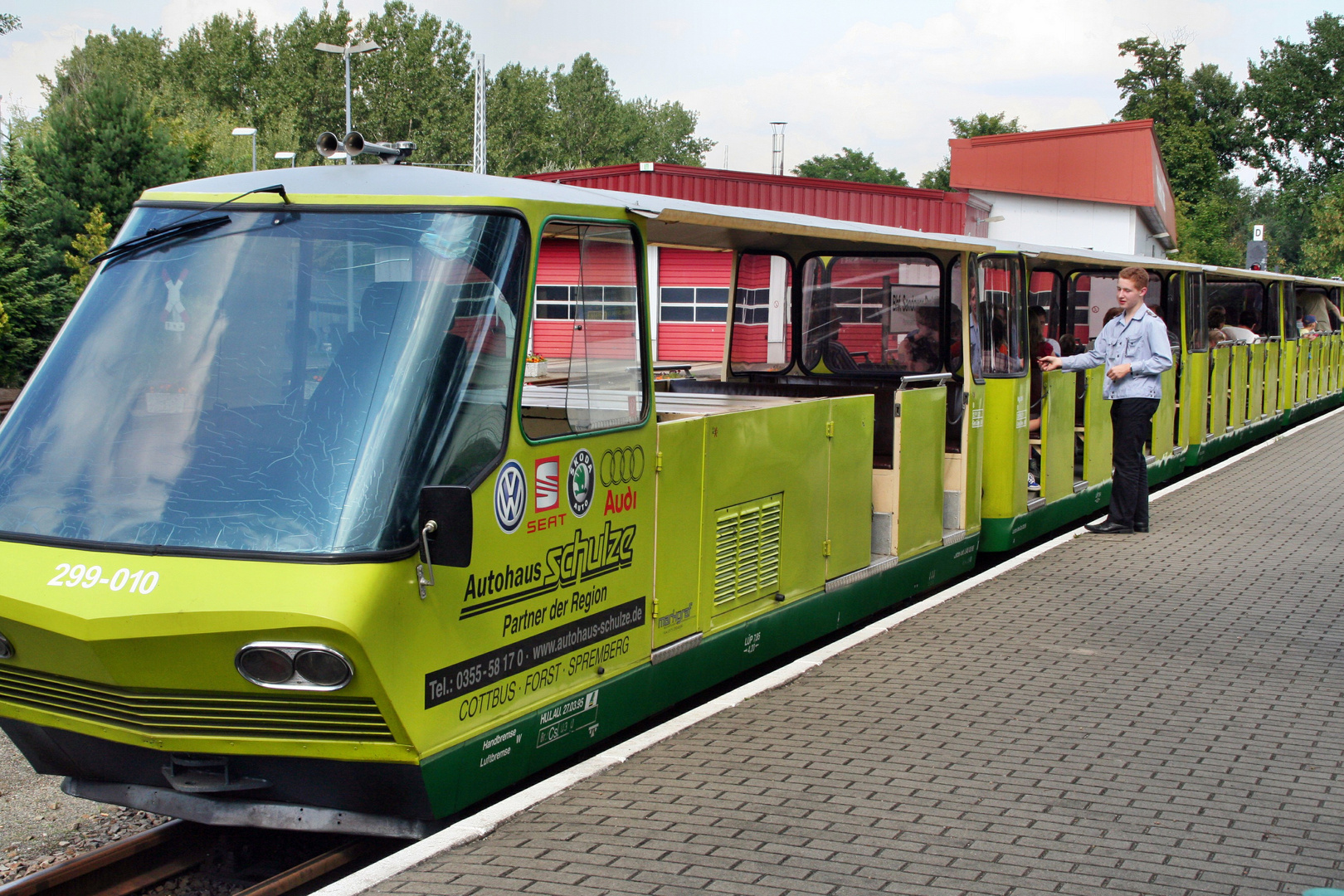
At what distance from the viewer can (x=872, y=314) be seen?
9055 millimetres

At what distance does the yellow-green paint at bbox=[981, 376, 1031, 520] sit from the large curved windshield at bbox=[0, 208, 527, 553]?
5.69m

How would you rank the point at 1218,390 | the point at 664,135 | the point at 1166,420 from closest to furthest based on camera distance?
1. the point at 1166,420
2. the point at 1218,390
3. the point at 664,135

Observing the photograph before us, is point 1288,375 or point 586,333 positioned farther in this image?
point 1288,375

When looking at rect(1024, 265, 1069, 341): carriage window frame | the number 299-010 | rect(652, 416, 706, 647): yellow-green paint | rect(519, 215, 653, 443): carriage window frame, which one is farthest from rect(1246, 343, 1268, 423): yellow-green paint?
the number 299-010

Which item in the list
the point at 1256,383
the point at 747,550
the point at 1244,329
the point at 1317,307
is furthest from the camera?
the point at 1317,307

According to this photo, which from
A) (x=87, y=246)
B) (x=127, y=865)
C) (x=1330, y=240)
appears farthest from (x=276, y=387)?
(x=1330, y=240)

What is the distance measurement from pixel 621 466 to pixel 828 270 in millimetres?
4228

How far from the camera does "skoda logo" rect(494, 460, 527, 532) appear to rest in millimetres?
4441

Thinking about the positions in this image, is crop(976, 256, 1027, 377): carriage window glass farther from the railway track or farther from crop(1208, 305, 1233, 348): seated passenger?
crop(1208, 305, 1233, 348): seated passenger

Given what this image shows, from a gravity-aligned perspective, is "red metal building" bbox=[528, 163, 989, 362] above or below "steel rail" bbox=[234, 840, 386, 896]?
above

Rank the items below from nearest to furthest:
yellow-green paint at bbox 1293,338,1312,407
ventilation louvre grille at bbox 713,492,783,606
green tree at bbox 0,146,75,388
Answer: ventilation louvre grille at bbox 713,492,783,606
yellow-green paint at bbox 1293,338,1312,407
green tree at bbox 0,146,75,388

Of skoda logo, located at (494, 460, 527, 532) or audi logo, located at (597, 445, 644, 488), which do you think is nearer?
skoda logo, located at (494, 460, 527, 532)

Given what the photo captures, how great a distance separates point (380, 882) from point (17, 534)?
1.66 meters

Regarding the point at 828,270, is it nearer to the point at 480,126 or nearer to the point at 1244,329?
the point at 1244,329
